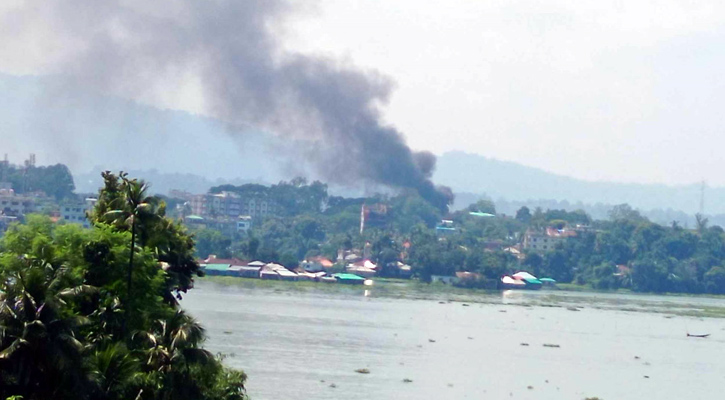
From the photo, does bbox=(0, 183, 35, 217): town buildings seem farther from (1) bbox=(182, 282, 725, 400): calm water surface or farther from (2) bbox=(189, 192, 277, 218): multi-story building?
(1) bbox=(182, 282, 725, 400): calm water surface

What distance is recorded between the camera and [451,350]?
58375 mm

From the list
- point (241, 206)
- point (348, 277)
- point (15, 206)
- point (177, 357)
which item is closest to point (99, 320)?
point (177, 357)

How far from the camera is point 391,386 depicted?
141 ft

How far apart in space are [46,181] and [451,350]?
127 m

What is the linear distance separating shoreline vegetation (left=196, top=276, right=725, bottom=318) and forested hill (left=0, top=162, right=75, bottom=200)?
63429 millimetres

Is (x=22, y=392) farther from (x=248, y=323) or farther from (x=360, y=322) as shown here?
(x=360, y=322)

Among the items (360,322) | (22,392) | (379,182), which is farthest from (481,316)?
(379,182)

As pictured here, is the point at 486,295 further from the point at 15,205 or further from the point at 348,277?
the point at 15,205

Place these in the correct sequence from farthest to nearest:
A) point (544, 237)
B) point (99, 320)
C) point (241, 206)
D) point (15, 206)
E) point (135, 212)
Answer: point (241, 206) < point (544, 237) < point (15, 206) < point (135, 212) < point (99, 320)

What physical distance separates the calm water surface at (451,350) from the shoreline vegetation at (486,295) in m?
7.82

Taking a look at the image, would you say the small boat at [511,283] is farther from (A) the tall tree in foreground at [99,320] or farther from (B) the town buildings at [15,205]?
(A) the tall tree in foreground at [99,320]

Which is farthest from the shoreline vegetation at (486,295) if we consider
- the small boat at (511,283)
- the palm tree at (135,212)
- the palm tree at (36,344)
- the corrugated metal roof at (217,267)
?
the palm tree at (36,344)

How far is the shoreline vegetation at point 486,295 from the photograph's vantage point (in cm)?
10062

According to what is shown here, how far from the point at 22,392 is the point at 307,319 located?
49345mm
